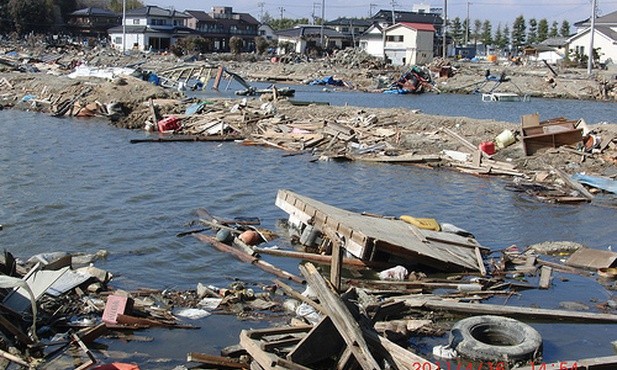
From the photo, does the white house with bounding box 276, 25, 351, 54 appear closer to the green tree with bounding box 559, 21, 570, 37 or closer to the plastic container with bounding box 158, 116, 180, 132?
the green tree with bounding box 559, 21, 570, 37

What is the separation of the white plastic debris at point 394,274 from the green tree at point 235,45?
8237 centimetres

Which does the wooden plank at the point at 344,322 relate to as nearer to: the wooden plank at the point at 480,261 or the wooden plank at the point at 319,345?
the wooden plank at the point at 319,345

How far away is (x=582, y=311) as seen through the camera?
10703mm

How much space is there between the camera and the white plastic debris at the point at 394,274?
11820 mm

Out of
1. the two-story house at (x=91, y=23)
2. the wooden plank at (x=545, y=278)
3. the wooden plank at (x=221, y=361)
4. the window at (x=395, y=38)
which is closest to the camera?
the wooden plank at (x=221, y=361)

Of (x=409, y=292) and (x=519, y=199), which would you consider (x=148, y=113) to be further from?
(x=409, y=292)

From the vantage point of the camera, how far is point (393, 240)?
1233cm

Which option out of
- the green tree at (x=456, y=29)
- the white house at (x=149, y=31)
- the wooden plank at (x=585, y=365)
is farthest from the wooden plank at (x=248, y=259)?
the green tree at (x=456, y=29)

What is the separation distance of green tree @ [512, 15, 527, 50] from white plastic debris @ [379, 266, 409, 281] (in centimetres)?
10506

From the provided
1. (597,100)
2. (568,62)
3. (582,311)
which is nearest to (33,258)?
(582,311)

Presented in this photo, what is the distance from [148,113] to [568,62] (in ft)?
173

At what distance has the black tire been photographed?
8672 mm

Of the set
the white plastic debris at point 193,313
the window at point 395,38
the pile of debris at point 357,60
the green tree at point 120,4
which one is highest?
the green tree at point 120,4

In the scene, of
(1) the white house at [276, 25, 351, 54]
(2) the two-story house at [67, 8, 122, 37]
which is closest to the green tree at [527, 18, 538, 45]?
(1) the white house at [276, 25, 351, 54]
